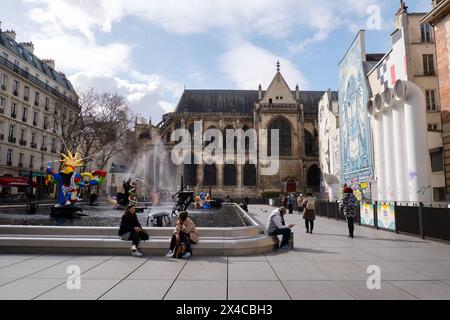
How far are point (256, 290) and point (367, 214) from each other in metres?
11.0

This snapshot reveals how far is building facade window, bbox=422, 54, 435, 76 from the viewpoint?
840 inches

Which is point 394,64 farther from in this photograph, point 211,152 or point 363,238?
point 211,152

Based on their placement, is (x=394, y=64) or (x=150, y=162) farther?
(x=150, y=162)

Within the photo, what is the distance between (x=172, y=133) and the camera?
50312mm

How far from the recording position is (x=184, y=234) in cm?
729

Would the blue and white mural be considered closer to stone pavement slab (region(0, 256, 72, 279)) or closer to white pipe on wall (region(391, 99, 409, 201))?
white pipe on wall (region(391, 99, 409, 201))

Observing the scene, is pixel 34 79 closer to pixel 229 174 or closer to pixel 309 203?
pixel 229 174

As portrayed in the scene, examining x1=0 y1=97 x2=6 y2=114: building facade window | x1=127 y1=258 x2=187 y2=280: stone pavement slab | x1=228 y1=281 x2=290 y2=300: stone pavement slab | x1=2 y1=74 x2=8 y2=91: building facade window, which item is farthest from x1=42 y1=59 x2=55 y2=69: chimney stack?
x1=228 y1=281 x2=290 y2=300: stone pavement slab

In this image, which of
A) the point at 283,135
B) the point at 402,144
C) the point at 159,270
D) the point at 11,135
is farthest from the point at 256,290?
the point at 283,135

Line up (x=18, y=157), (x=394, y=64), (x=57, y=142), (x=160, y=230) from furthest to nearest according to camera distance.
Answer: (x=57, y=142), (x=18, y=157), (x=394, y=64), (x=160, y=230)

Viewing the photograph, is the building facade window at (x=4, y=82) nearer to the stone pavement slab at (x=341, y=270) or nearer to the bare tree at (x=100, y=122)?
the bare tree at (x=100, y=122)
